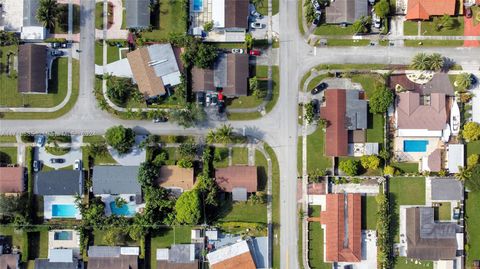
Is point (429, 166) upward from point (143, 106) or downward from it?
downward

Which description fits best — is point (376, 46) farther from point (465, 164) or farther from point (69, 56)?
point (69, 56)

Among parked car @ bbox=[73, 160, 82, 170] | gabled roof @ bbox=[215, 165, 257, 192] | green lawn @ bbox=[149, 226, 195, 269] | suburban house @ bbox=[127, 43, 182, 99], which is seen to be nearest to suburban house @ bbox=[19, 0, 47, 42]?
suburban house @ bbox=[127, 43, 182, 99]

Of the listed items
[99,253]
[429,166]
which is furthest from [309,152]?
[99,253]

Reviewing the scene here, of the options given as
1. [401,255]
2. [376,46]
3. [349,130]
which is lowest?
[401,255]

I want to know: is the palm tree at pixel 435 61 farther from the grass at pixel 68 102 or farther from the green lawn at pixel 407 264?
the grass at pixel 68 102

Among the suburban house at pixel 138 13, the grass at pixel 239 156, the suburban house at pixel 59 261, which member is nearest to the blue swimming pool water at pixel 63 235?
the suburban house at pixel 59 261
